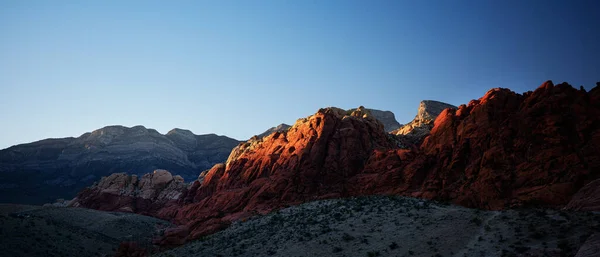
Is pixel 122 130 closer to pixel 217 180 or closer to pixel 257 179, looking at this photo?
pixel 217 180

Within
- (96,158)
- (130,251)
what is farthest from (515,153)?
(96,158)

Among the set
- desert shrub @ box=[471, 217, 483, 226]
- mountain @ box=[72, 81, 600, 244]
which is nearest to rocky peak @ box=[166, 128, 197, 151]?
mountain @ box=[72, 81, 600, 244]

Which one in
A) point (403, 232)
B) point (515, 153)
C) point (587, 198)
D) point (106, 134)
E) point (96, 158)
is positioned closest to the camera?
point (587, 198)

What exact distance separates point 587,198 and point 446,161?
16194 mm

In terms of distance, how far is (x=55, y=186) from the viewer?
12475cm

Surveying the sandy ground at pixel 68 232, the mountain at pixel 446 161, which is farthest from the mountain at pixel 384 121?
the sandy ground at pixel 68 232

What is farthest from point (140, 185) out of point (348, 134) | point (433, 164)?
point (433, 164)

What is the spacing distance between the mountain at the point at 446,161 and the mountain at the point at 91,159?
90.3 m

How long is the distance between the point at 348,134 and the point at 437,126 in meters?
13.1

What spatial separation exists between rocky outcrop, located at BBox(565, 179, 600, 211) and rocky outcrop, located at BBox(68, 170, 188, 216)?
66.7 metres

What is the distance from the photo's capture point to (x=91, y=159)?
14288 cm

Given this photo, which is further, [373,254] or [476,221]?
[476,221]

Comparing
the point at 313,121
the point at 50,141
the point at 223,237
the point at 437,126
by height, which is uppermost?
the point at 50,141

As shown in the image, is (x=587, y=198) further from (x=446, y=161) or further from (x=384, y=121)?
(x=384, y=121)
